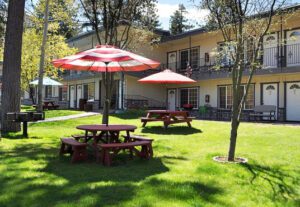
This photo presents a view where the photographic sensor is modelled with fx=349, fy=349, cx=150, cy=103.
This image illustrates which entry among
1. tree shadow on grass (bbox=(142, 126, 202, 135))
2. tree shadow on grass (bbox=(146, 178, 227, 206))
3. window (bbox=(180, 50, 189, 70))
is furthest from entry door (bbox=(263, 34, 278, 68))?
tree shadow on grass (bbox=(146, 178, 227, 206))

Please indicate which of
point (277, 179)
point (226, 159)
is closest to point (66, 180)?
point (226, 159)

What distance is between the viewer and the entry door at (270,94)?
789 inches

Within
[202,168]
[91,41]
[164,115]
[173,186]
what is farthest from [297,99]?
[91,41]

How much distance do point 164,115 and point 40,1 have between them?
1361 cm

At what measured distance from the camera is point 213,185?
542 centimetres

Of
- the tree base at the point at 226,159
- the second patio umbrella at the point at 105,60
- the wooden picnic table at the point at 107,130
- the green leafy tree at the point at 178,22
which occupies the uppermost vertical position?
the green leafy tree at the point at 178,22

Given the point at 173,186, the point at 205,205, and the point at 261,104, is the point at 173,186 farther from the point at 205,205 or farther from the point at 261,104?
the point at 261,104

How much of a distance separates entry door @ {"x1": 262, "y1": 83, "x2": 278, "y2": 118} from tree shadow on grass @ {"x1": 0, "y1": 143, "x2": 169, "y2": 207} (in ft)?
48.1

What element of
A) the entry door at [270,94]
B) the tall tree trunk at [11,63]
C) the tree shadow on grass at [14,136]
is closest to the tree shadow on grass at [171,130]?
the tree shadow on grass at [14,136]

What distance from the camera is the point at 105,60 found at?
22.6 ft

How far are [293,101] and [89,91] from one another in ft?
59.0

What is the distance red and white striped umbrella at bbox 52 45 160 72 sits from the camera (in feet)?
22.8

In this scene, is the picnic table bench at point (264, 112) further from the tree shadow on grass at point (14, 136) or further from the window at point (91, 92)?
the window at point (91, 92)

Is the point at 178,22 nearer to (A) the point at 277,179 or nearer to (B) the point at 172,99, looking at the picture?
(B) the point at 172,99
